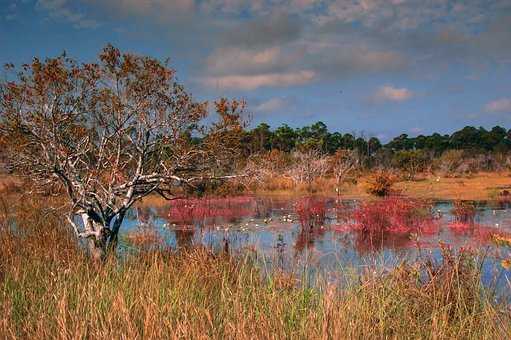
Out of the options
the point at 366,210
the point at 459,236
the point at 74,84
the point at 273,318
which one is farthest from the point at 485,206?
the point at 273,318

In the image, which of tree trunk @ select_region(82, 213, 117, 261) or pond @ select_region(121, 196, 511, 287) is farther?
pond @ select_region(121, 196, 511, 287)

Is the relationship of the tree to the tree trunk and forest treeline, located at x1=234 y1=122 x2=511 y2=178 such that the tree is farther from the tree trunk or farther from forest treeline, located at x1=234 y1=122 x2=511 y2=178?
forest treeline, located at x1=234 y1=122 x2=511 y2=178

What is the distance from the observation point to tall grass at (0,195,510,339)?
510cm

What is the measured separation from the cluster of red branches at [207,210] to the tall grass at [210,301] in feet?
43.8

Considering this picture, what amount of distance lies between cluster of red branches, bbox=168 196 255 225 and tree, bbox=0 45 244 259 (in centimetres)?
979

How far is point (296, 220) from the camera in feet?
78.6

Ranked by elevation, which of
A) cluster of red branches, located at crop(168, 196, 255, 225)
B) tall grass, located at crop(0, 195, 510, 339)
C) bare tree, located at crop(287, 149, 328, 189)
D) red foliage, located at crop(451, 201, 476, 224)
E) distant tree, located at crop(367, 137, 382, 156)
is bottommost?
red foliage, located at crop(451, 201, 476, 224)

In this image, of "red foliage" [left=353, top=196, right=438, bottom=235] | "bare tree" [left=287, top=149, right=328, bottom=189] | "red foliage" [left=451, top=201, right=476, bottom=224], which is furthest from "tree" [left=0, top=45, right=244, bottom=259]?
"bare tree" [left=287, top=149, right=328, bottom=189]

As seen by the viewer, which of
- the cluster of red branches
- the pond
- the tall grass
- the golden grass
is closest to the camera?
the tall grass

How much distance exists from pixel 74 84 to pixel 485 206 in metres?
24.5

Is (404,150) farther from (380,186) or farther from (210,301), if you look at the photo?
(210,301)

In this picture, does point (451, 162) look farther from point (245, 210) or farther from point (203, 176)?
point (203, 176)

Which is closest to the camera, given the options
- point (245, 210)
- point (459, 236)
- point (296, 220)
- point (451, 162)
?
point (459, 236)

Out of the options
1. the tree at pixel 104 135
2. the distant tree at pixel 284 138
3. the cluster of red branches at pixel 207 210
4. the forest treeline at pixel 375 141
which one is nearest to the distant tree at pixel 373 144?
the forest treeline at pixel 375 141
